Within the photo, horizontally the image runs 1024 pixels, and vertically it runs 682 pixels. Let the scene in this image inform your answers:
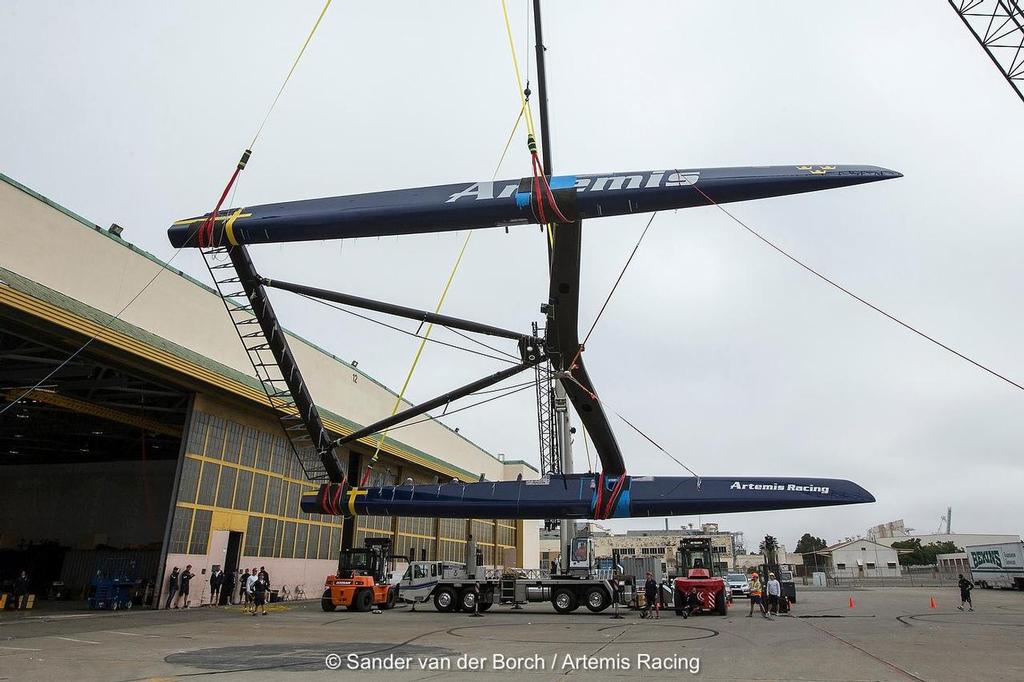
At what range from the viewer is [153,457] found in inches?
1417

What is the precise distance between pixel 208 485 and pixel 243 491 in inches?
86.5

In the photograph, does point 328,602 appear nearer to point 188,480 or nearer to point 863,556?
point 188,480

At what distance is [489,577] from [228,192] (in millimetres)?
15880

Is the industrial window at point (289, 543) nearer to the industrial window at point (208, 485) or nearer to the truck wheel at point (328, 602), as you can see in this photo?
the industrial window at point (208, 485)

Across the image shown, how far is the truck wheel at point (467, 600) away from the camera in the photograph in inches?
910

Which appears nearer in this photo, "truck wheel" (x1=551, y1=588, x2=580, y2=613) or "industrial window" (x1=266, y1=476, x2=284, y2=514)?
"truck wheel" (x1=551, y1=588, x2=580, y2=613)

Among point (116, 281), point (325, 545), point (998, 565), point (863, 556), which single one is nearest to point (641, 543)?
point (863, 556)

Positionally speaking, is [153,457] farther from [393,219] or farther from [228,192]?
[393,219]

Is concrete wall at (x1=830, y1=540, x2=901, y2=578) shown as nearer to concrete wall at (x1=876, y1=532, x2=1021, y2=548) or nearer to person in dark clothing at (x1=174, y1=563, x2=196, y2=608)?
concrete wall at (x1=876, y1=532, x2=1021, y2=548)

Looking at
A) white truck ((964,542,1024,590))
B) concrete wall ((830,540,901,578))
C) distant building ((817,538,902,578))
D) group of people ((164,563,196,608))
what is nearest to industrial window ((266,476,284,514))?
group of people ((164,563,196,608))

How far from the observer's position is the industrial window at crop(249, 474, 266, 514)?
26.3 meters

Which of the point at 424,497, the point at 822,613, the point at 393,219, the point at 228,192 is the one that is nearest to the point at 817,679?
the point at 393,219

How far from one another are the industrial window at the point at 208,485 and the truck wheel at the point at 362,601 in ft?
20.3

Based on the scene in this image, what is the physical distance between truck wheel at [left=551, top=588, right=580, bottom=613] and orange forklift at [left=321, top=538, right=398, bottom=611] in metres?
6.55
